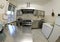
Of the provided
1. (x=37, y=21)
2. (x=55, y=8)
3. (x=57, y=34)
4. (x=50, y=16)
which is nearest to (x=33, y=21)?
(x=37, y=21)

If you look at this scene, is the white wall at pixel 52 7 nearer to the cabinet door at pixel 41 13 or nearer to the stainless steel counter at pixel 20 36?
the cabinet door at pixel 41 13

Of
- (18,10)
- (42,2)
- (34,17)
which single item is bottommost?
(34,17)

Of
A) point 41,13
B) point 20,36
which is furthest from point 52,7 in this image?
point 20,36

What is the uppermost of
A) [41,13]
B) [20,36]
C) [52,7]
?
[52,7]

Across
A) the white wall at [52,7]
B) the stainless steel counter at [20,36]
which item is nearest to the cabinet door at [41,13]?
the white wall at [52,7]

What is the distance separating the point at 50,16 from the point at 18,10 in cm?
135

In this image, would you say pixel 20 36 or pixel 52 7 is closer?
pixel 20 36

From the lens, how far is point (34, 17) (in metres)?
4.01

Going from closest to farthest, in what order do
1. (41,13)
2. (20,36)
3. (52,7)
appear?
(20,36), (52,7), (41,13)

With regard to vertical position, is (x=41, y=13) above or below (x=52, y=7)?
→ below

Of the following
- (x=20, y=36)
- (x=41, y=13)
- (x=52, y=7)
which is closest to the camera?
(x=20, y=36)

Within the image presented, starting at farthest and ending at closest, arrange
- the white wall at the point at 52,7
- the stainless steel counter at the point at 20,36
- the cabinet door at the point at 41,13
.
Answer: the cabinet door at the point at 41,13
the white wall at the point at 52,7
the stainless steel counter at the point at 20,36

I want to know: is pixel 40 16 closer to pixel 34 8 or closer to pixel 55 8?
pixel 34 8

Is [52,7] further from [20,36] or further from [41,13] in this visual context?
[20,36]
